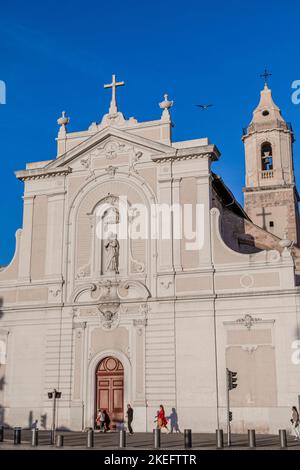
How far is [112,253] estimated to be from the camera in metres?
30.6

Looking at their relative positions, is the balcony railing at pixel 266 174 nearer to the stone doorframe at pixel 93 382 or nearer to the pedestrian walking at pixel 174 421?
the stone doorframe at pixel 93 382

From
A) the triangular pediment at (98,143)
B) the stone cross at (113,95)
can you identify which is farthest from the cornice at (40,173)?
the stone cross at (113,95)

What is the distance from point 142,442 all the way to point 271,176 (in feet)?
91.5

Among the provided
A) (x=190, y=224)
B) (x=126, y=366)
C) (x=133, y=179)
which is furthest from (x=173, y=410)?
(x=133, y=179)

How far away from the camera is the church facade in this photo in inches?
1065

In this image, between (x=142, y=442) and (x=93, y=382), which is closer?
(x=142, y=442)

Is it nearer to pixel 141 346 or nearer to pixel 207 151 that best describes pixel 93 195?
pixel 207 151

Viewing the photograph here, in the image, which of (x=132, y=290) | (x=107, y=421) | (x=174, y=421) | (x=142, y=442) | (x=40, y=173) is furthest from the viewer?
(x=40, y=173)

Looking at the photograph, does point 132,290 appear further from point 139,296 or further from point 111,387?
point 111,387

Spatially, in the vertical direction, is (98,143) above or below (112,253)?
above

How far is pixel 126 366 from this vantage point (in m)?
28.8

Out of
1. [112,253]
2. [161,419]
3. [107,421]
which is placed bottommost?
[161,419]

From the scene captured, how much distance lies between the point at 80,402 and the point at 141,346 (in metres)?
3.92

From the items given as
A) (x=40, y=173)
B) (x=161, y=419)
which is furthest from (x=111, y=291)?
(x=40, y=173)
